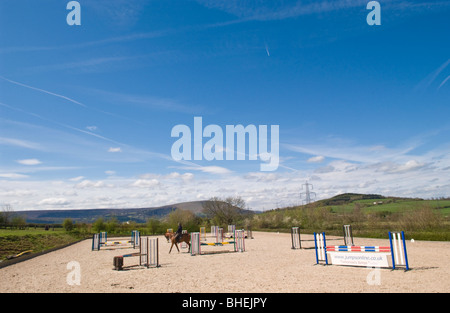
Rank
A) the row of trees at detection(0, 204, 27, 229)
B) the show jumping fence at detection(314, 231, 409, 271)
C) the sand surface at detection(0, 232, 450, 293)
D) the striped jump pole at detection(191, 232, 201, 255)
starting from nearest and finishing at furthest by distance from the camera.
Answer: the sand surface at detection(0, 232, 450, 293)
the show jumping fence at detection(314, 231, 409, 271)
the striped jump pole at detection(191, 232, 201, 255)
the row of trees at detection(0, 204, 27, 229)

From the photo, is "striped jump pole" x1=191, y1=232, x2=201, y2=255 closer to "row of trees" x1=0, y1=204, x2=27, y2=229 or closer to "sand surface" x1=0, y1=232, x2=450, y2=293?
"sand surface" x1=0, y1=232, x2=450, y2=293

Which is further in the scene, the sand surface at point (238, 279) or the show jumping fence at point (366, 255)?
the show jumping fence at point (366, 255)

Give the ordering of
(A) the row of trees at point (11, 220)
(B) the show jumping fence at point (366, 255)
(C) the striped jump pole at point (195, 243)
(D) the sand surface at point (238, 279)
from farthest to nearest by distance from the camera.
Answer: (A) the row of trees at point (11, 220) → (C) the striped jump pole at point (195, 243) → (B) the show jumping fence at point (366, 255) → (D) the sand surface at point (238, 279)

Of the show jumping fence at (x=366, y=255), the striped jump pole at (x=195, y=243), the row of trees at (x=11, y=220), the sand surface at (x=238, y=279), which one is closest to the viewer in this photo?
the sand surface at (x=238, y=279)

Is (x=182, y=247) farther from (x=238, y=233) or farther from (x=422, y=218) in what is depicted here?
(x=422, y=218)

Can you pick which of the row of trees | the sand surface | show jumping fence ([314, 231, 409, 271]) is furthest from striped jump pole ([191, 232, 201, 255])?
the row of trees

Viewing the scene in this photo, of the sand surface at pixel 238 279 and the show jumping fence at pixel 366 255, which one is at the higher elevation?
the show jumping fence at pixel 366 255

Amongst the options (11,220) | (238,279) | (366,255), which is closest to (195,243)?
(238,279)

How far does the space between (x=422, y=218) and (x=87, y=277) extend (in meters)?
27.3

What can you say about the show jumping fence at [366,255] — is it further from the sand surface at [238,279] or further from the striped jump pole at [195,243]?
the striped jump pole at [195,243]

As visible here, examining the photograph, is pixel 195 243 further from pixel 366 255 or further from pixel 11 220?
pixel 11 220

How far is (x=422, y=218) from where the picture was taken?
25.9 metres

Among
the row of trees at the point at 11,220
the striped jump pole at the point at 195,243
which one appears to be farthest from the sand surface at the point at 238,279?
the row of trees at the point at 11,220

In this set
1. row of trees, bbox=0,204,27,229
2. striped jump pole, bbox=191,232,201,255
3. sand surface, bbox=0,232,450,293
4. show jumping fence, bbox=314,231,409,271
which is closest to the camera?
sand surface, bbox=0,232,450,293
